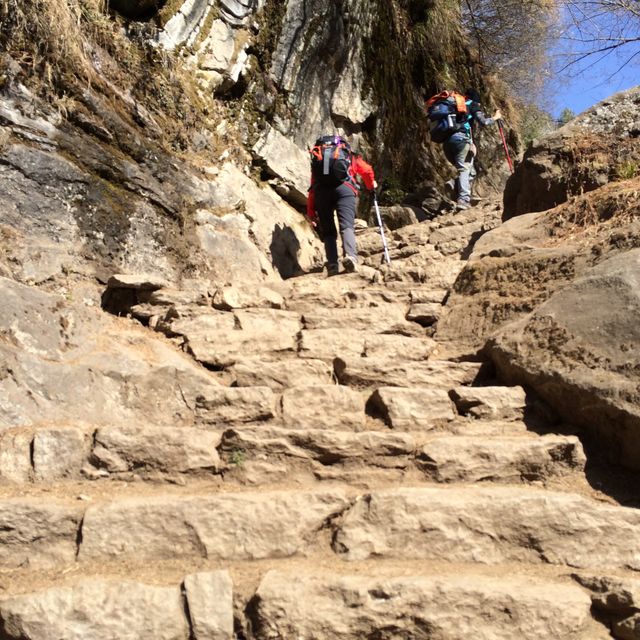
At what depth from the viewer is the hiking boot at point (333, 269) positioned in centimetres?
877

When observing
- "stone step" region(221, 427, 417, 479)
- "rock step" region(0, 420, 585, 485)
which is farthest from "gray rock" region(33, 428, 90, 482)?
"stone step" region(221, 427, 417, 479)

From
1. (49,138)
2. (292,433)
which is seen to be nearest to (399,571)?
(292,433)

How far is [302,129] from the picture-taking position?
40.5 feet

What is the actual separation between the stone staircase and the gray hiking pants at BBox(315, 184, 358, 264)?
3.94 metres

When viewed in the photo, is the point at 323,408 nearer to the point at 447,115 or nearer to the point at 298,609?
the point at 298,609

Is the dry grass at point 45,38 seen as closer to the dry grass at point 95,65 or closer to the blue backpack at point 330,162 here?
the dry grass at point 95,65

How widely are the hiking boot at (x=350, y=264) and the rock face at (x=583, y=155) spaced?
204cm

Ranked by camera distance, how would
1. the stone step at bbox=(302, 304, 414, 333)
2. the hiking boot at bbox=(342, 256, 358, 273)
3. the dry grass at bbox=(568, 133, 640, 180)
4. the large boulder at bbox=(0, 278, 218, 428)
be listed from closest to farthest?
the large boulder at bbox=(0, 278, 218, 428) → the stone step at bbox=(302, 304, 414, 333) → the dry grass at bbox=(568, 133, 640, 180) → the hiking boot at bbox=(342, 256, 358, 273)

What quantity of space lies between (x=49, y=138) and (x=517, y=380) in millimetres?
5230

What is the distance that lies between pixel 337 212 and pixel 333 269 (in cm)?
77

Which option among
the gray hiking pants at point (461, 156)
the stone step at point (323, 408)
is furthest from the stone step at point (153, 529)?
the gray hiking pants at point (461, 156)

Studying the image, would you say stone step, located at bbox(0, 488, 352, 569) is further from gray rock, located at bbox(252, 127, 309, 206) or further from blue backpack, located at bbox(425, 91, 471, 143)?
blue backpack, located at bbox(425, 91, 471, 143)

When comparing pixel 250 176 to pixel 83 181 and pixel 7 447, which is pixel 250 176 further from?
pixel 7 447

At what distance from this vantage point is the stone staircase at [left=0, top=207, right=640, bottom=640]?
3.10m
